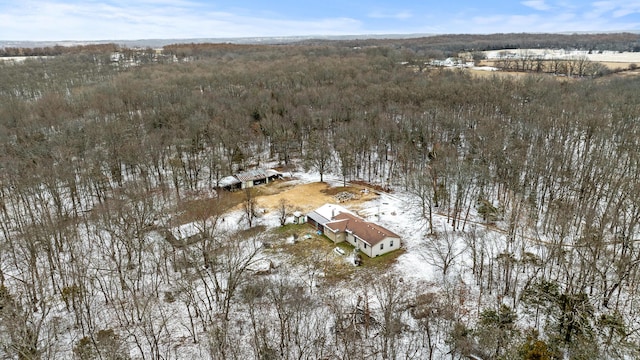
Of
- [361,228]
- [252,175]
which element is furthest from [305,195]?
[361,228]

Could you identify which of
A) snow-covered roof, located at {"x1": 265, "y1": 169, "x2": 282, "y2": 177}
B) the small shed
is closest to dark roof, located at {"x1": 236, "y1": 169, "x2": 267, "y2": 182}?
snow-covered roof, located at {"x1": 265, "y1": 169, "x2": 282, "y2": 177}

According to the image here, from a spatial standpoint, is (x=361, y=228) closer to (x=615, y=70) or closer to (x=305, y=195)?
(x=305, y=195)

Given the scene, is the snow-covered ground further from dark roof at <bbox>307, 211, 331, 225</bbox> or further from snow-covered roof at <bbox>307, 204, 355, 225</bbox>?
dark roof at <bbox>307, 211, 331, 225</bbox>

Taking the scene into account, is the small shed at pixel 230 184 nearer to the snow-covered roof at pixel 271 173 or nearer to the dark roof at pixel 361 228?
the snow-covered roof at pixel 271 173

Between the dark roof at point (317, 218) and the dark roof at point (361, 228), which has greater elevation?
the dark roof at point (361, 228)

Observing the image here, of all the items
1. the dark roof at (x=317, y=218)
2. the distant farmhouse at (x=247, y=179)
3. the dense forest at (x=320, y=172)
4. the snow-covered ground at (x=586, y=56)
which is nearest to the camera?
the dense forest at (x=320, y=172)

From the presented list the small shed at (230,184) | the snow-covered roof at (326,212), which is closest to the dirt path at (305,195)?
the snow-covered roof at (326,212)

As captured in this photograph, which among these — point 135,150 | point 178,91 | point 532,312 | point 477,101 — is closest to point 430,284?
point 532,312
